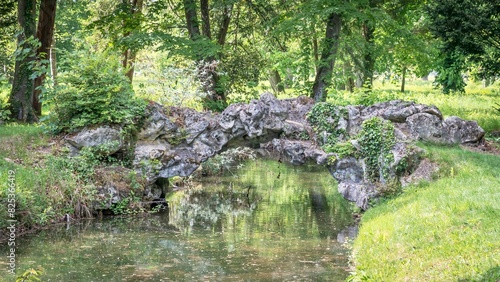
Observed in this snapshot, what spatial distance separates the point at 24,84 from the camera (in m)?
21.4

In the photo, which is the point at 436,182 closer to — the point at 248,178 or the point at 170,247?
the point at 170,247

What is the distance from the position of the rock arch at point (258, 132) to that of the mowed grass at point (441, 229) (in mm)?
1500

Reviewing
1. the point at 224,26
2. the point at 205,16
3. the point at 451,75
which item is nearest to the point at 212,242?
the point at 205,16

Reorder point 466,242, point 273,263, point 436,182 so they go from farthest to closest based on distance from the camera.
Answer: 1. point 436,182
2. point 273,263
3. point 466,242

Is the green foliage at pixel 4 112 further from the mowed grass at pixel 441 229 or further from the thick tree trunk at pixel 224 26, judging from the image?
the mowed grass at pixel 441 229

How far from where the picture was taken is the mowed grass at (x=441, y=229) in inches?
370

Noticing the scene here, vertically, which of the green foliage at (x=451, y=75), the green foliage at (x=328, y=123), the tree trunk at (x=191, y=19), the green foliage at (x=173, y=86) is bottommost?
the green foliage at (x=328, y=123)

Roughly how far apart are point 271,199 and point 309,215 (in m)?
2.45

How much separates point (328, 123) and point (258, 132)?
6.40 feet

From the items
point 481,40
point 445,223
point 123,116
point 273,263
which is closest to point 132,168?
point 123,116

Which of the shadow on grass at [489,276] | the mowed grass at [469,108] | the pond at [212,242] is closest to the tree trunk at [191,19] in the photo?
the pond at [212,242]

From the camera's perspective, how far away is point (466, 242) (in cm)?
1008

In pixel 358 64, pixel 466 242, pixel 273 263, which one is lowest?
pixel 273 263

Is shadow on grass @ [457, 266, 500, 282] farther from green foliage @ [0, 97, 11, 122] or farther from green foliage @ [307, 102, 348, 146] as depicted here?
green foliage @ [0, 97, 11, 122]
